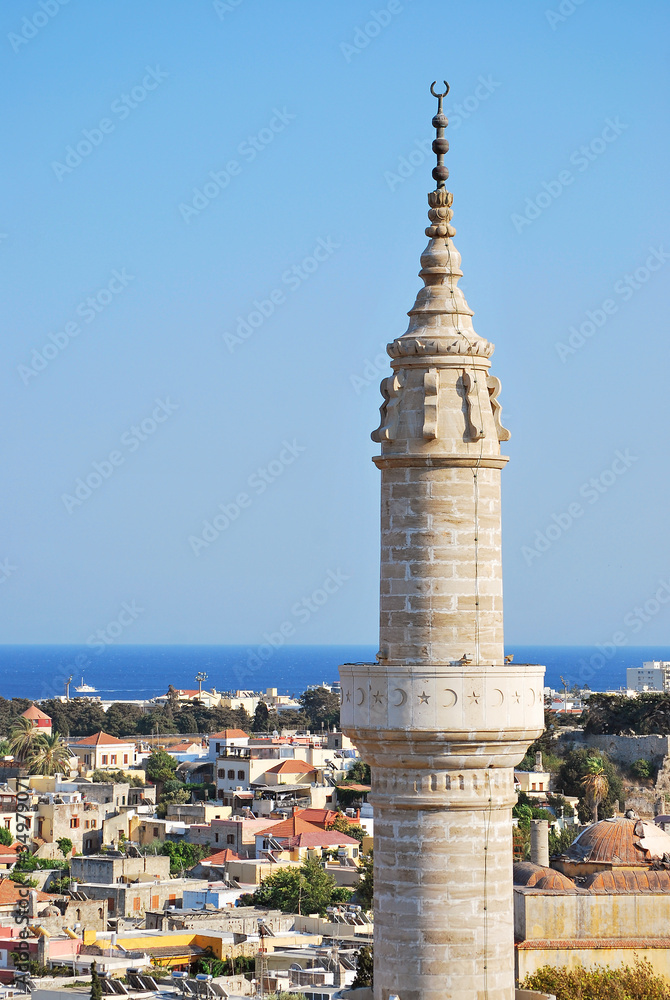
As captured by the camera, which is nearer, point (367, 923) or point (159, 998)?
point (159, 998)

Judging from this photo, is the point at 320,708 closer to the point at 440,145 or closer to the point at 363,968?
the point at 363,968

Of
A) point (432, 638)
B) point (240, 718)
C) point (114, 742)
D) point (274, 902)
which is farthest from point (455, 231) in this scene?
point (240, 718)

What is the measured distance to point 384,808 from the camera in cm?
1088

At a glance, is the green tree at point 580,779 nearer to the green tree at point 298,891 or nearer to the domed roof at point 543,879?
the green tree at point 298,891

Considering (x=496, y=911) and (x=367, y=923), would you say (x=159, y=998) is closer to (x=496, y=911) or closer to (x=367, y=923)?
(x=367, y=923)

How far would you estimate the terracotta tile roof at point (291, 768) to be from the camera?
86.8 m

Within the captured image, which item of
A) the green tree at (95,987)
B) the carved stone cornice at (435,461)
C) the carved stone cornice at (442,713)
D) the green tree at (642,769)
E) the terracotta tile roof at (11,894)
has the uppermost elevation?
the green tree at (642,769)

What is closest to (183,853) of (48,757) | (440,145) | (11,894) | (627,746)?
(11,894)

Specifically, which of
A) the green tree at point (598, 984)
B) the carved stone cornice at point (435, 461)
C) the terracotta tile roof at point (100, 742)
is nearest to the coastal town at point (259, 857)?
the terracotta tile roof at point (100, 742)

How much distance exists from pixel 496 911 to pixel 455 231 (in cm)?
458

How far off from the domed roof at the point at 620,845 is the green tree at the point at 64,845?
3486 centimetres

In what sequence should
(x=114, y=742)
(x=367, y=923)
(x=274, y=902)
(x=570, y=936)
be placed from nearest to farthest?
(x=570, y=936)
(x=367, y=923)
(x=274, y=902)
(x=114, y=742)

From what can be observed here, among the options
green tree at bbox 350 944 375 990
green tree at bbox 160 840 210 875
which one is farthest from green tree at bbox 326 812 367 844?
green tree at bbox 350 944 375 990

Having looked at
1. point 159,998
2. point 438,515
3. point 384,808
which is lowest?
point 159,998
